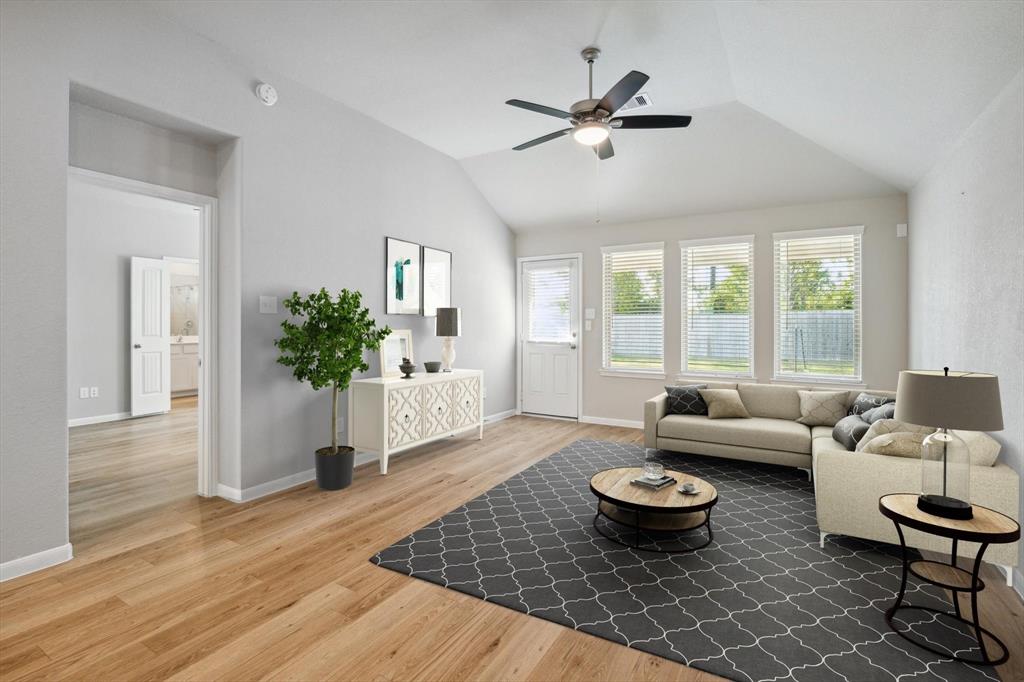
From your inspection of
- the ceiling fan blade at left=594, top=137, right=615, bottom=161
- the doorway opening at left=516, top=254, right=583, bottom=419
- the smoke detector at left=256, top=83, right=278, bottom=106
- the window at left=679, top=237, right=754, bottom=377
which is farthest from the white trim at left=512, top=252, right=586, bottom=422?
the smoke detector at left=256, top=83, right=278, bottom=106

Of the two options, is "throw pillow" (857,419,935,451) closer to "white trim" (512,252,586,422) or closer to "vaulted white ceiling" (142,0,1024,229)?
"vaulted white ceiling" (142,0,1024,229)

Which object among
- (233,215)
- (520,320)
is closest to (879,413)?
(520,320)

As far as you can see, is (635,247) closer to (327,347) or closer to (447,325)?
(447,325)

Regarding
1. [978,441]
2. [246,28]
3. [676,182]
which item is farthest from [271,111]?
[978,441]

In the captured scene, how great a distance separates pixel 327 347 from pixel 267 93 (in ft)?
6.38

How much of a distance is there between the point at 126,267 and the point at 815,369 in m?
8.77

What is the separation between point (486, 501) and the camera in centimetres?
381

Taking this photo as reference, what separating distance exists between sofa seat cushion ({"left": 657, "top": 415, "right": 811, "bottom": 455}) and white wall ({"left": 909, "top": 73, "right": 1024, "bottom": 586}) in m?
1.18

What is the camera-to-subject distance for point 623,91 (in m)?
2.97

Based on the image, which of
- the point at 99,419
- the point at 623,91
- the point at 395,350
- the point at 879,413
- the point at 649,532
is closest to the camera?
the point at 623,91

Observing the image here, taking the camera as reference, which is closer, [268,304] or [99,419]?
[268,304]

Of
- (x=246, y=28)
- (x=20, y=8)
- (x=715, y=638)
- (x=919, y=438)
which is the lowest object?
(x=715, y=638)

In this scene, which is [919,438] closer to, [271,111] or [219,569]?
[219,569]

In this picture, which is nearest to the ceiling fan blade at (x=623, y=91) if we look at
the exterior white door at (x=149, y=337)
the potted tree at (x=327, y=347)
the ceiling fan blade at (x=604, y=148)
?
the ceiling fan blade at (x=604, y=148)
